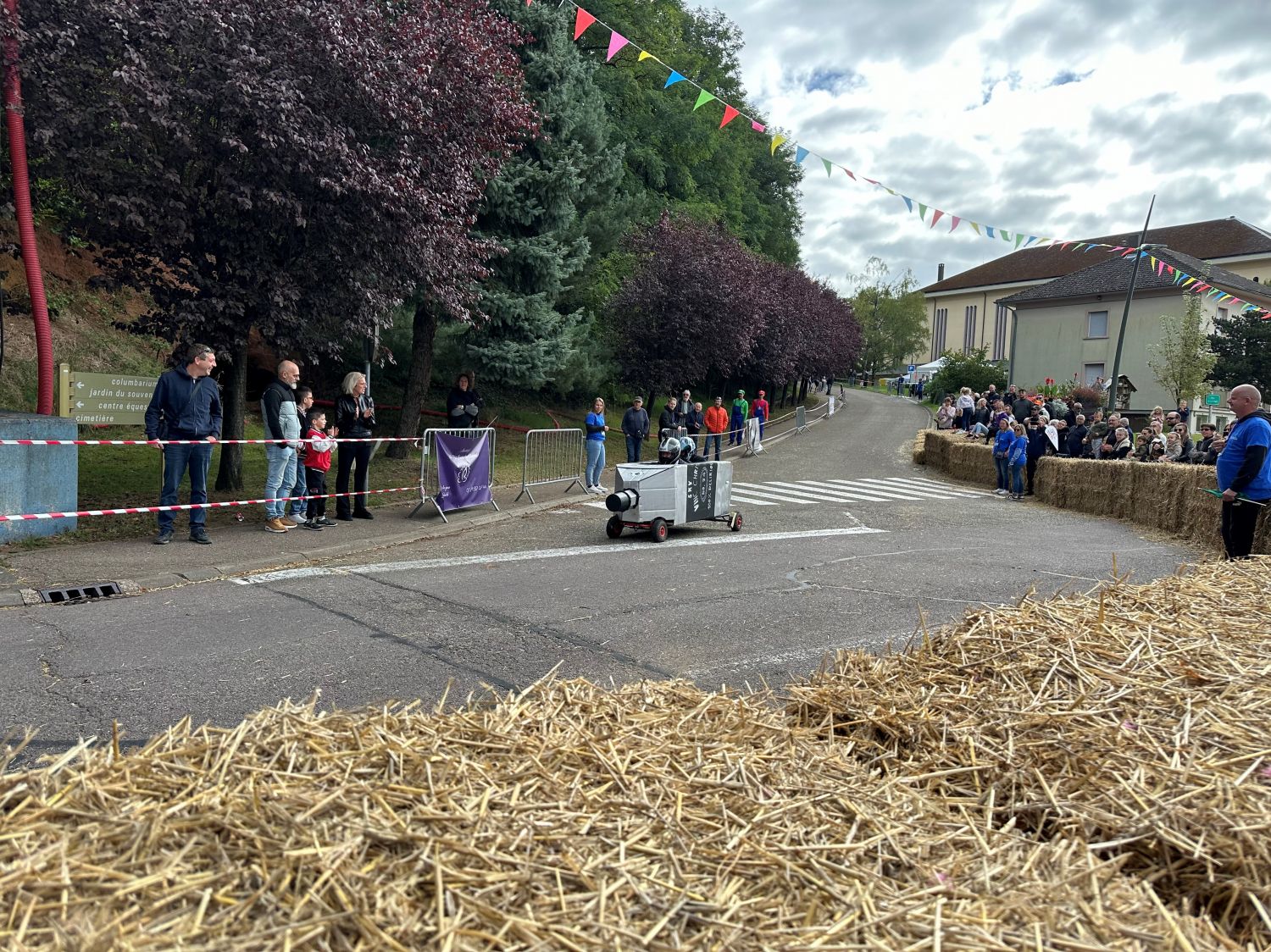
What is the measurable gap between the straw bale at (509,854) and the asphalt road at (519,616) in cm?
183

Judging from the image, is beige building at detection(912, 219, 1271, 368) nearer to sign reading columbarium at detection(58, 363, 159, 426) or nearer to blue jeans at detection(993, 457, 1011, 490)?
blue jeans at detection(993, 457, 1011, 490)

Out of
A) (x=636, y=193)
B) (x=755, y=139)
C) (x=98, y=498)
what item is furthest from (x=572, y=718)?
(x=755, y=139)

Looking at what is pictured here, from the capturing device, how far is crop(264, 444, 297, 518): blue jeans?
10883mm

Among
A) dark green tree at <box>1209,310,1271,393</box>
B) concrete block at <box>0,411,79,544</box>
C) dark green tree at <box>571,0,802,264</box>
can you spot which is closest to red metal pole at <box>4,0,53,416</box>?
concrete block at <box>0,411,79,544</box>

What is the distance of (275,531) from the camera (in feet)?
35.3

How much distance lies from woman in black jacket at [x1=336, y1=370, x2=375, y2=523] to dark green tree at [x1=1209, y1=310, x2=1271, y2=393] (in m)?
43.1

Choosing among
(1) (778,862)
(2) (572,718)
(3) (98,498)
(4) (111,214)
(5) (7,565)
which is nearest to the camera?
(1) (778,862)

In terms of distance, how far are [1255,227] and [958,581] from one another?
7196 centimetres

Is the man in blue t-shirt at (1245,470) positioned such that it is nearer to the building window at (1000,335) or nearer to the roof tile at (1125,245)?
the roof tile at (1125,245)

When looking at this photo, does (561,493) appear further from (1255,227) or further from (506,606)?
(1255,227)

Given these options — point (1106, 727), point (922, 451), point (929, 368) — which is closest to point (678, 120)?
point (922, 451)

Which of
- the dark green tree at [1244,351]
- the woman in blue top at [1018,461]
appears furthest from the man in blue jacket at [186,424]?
the dark green tree at [1244,351]

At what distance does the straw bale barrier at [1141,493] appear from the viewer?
12.8 m

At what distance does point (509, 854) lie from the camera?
1686 millimetres
